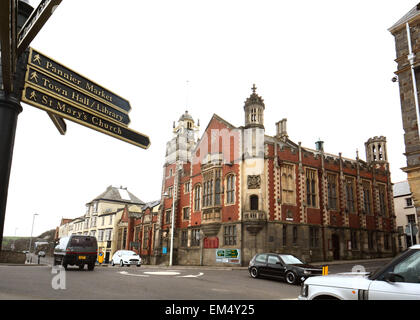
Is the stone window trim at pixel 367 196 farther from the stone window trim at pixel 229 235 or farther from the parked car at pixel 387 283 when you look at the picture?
the parked car at pixel 387 283

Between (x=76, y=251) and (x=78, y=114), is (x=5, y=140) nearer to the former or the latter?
(x=78, y=114)

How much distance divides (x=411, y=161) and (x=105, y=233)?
5976 cm

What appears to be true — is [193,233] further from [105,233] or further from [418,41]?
[105,233]

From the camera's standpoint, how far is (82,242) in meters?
18.1

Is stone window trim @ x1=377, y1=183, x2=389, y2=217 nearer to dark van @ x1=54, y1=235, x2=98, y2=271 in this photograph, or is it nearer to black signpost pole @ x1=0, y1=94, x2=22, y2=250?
dark van @ x1=54, y1=235, x2=98, y2=271

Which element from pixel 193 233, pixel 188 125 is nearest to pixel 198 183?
pixel 193 233

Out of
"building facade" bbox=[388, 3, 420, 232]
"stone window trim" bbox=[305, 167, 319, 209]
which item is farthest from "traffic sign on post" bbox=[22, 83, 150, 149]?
"stone window trim" bbox=[305, 167, 319, 209]

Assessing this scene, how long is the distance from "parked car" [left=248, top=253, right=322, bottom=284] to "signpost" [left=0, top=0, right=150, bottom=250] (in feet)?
39.3

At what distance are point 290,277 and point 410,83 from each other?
11549 mm

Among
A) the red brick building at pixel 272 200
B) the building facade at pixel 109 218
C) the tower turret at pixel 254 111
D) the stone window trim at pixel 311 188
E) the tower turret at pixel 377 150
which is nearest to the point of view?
the red brick building at pixel 272 200

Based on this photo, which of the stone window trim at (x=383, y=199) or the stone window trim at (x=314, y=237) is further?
the stone window trim at (x=383, y=199)

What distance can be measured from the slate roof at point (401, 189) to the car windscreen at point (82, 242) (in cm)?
4698

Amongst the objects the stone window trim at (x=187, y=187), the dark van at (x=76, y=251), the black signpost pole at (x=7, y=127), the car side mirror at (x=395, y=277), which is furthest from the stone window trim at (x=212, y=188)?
Result: the black signpost pole at (x=7, y=127)

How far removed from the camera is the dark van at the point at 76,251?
1753 centimetres
